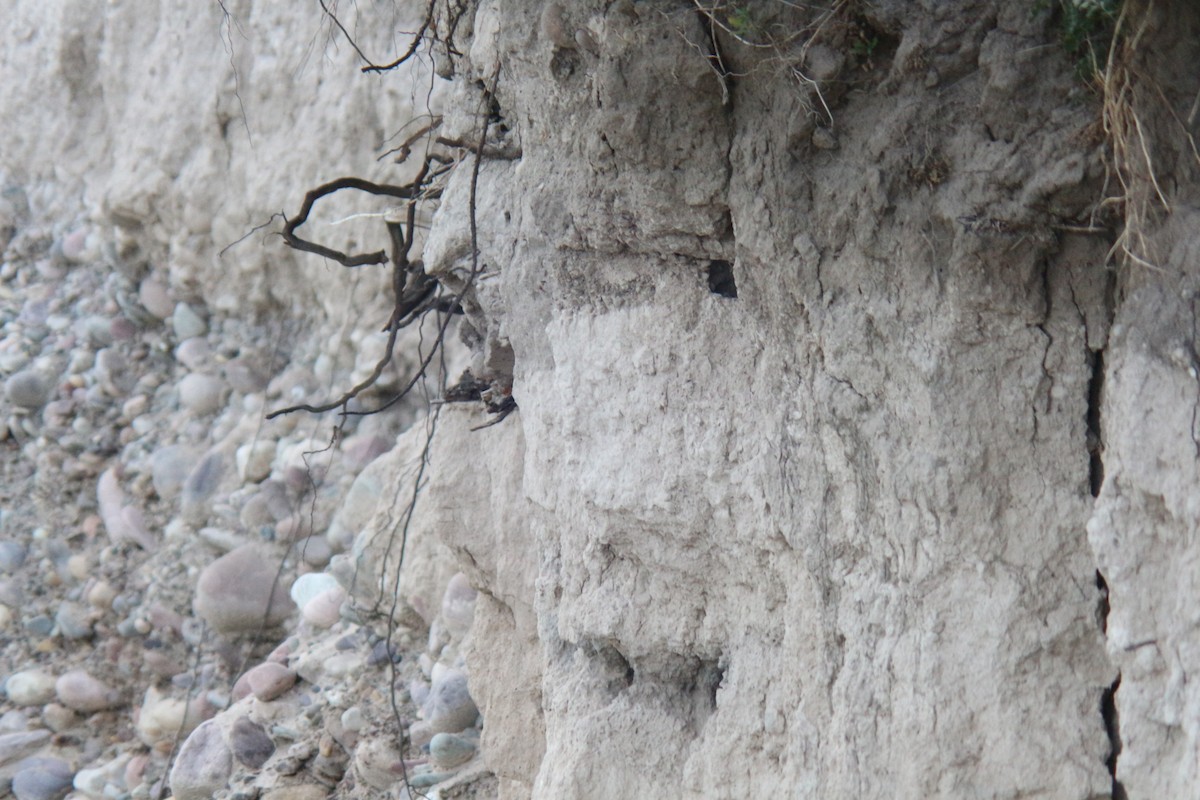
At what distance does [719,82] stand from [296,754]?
2102 millimetres

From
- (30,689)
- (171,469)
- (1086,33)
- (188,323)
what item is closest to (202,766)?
(30,689)

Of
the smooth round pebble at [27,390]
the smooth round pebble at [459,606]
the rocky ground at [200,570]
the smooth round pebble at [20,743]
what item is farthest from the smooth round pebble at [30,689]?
the smooth round pebble at [459,606]

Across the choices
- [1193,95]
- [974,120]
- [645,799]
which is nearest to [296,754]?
[645,799]

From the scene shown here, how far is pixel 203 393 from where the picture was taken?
164 inches

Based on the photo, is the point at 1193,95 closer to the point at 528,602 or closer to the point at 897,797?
the point at 897,797

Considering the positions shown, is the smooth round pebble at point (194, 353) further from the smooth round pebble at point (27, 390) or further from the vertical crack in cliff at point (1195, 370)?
the vertical crack in cliff at point (1195, 370)

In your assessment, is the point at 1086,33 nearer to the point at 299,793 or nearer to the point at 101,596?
the point at 299,793

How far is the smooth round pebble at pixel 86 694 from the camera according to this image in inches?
144

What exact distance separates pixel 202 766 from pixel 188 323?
192 cm

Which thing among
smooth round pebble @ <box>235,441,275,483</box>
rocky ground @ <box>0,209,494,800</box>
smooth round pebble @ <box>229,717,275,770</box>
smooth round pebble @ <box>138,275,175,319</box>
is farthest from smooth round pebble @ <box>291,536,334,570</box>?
smooth round pebble @ <box>138,275,175,319</box>

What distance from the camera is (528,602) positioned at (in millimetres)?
2299

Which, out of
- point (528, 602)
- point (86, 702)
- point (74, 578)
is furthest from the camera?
point (74, 578)

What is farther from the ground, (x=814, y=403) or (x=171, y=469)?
(x=814, y=403)

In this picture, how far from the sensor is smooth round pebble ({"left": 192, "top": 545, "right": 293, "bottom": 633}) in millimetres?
3477
